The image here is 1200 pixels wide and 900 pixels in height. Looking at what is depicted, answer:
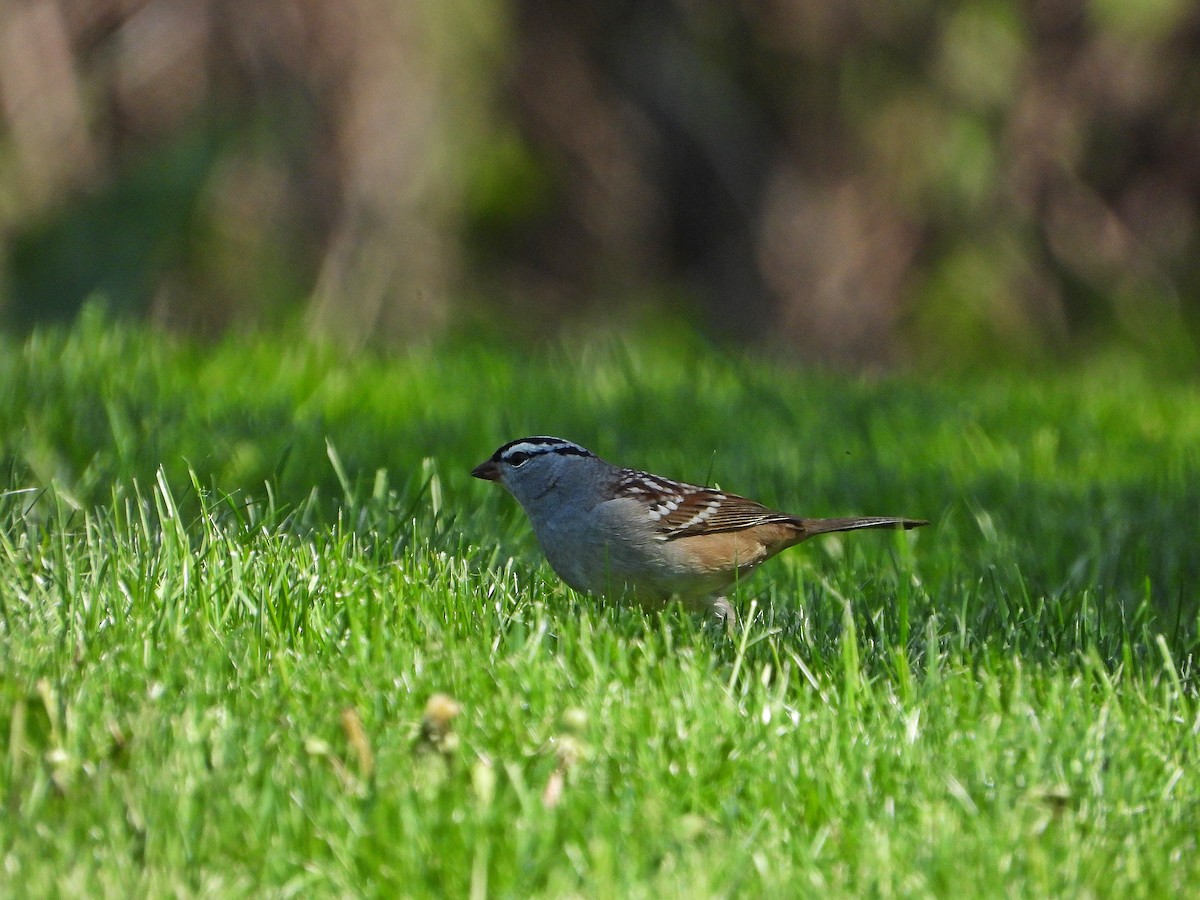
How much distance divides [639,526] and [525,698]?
1.13 m

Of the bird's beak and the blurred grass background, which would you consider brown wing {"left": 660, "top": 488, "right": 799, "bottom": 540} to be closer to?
the bird's beak

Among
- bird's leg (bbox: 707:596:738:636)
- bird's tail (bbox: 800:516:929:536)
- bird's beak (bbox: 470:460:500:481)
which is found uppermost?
bird's beak (bbox: 470:460:500:481)

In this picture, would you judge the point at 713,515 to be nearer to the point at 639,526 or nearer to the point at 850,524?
the point at 639,526

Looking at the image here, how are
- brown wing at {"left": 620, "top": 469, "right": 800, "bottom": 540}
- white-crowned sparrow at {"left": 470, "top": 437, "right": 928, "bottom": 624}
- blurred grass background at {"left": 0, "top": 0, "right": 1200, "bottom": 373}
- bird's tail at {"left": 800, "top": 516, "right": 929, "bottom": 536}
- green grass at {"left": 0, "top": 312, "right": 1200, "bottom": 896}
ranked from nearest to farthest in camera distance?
green grass at {"left": 0, "top": 312, "right": 1200, "bottom": 896} → white-crowned sparrow at {"left": 470, "top": 437, "right": 928, "bottom": 624} → brown wing at {"left": 620, "top": 469, "right": 800, "bottom": 540} → bird's tail at {"left": 800, "top": 516, "right": 929, "bottom": 536} → blurred grass background at {"left": 0, "top": 0, "right": 1200, "bottom": 373}

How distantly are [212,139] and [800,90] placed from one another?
5.89 meters

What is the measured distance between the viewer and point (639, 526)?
4.13m

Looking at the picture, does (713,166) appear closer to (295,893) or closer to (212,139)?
(212,139)

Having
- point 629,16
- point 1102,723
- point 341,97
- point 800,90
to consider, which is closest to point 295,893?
point 1102,723

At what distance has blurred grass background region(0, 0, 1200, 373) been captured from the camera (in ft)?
37.5

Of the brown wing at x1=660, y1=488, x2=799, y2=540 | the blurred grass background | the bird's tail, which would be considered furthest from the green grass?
the blurred grass background

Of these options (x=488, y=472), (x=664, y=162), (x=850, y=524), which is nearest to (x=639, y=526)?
(x=488, y=472)

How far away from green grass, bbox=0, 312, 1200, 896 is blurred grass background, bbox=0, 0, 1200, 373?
19.5 ft

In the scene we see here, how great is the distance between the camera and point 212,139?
937 centimetres

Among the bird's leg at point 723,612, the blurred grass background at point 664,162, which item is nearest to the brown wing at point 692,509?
the bird's leg at point 723,612
